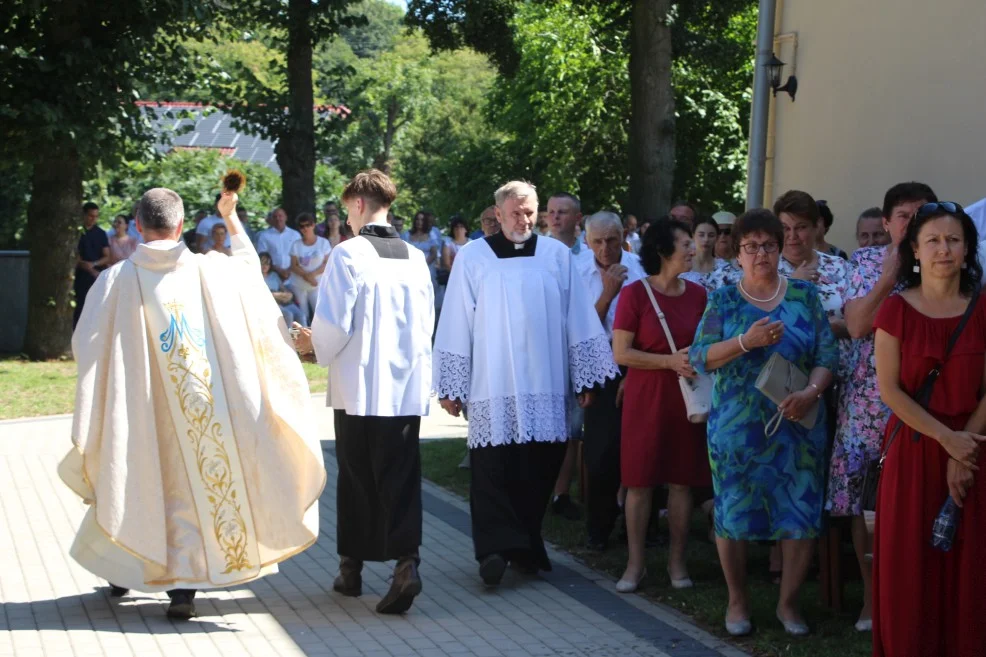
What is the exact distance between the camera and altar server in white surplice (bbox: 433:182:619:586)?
758cm

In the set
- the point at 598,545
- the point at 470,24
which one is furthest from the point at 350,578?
the point at 470,24

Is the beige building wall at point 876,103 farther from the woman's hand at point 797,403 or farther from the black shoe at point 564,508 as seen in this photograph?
the woman's hand at point 797,403

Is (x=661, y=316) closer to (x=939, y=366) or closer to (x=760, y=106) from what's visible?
(x=939, y=366)

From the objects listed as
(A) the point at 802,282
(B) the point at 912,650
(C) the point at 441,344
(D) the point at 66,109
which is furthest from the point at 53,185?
(B) the point at 912,650

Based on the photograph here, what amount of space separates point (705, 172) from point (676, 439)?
29.9m

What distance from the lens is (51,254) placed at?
64.1ft

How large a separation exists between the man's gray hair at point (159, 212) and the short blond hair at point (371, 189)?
86cm

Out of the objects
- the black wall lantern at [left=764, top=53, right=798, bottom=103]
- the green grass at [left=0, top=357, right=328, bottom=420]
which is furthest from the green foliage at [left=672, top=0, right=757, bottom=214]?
the black wall lantern at [left=764, top=53, right=798, bottom=103]

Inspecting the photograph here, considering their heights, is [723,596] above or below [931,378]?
below

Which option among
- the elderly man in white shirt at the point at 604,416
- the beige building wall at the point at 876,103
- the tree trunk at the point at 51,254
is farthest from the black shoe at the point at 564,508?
the tree trunk at the point at 51,254

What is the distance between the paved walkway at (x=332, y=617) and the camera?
6.38 metres

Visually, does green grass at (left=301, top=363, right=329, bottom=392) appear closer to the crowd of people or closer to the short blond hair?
the crowd of people

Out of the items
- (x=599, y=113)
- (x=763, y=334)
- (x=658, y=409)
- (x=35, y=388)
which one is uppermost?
(x=599, y=113)

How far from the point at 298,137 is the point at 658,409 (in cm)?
1626
